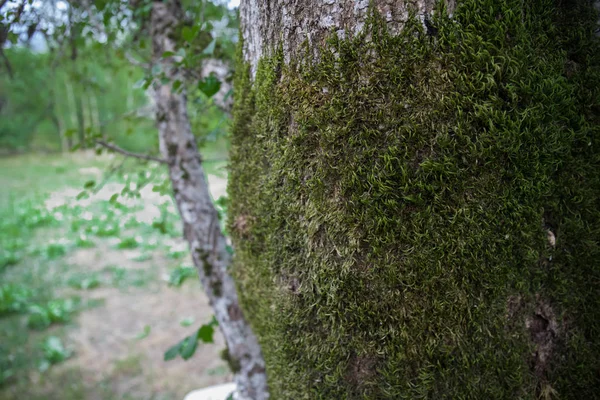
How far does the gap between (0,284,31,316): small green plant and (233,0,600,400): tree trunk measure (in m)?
6.67

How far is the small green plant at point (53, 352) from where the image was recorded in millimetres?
4793

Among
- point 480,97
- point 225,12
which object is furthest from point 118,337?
point 480,97

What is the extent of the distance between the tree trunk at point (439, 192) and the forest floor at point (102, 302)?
4.62 feet

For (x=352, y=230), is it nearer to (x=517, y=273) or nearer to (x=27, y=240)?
(x=517, y=273)

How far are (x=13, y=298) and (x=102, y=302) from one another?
1306 mm

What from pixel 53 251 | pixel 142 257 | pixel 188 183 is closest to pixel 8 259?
pixel 53 251

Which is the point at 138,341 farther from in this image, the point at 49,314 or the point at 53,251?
the point at 53,251

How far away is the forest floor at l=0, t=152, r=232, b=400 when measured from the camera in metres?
4.42

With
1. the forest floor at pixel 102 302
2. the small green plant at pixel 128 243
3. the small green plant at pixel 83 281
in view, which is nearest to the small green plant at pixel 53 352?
the forest floor at pixel 102 302

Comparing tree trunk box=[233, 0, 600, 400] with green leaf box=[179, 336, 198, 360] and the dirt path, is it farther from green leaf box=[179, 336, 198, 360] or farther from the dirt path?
the dirt path

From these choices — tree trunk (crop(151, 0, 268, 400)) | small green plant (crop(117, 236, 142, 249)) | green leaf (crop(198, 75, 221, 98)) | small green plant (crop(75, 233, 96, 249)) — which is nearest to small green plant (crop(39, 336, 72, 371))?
small green plant (crop(117, 236, 142, 249))

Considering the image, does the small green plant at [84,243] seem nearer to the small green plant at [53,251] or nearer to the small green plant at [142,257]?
the small green plant at [53,251]

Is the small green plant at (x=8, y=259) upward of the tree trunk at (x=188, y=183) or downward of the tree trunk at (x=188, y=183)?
downward

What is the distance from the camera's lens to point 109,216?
1023cm
